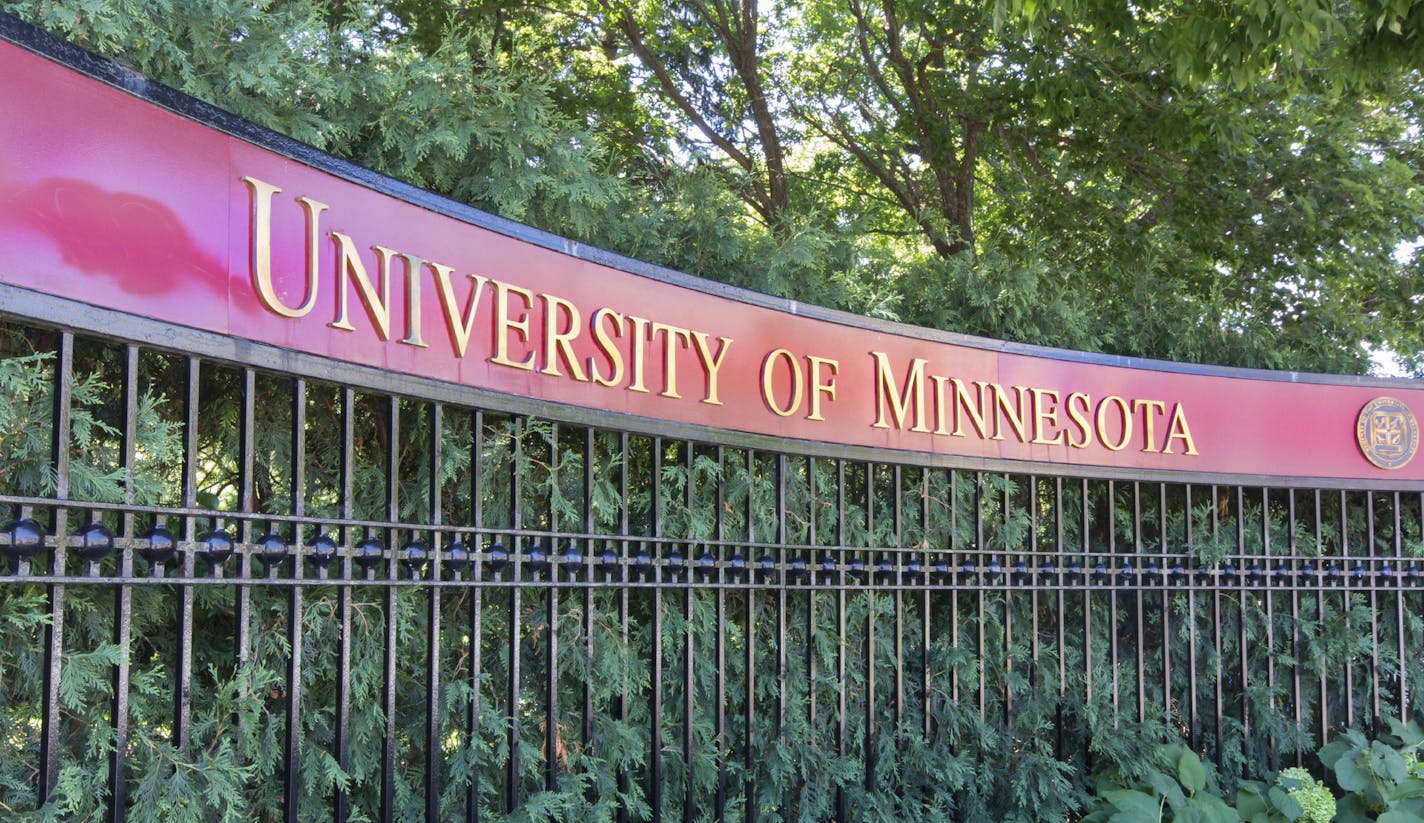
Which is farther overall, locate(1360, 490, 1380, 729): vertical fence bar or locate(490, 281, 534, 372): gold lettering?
locate(1360, 490, 1380, 729): vertical fence bar

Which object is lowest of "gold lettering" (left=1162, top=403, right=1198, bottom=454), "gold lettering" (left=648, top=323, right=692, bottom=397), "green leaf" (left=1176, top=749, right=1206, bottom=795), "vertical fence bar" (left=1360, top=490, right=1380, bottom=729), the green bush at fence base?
the green bush at fence base

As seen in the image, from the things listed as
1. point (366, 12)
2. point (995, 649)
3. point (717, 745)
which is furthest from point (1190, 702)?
point (366, 12)

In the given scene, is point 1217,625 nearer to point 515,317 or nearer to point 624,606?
point 624,606

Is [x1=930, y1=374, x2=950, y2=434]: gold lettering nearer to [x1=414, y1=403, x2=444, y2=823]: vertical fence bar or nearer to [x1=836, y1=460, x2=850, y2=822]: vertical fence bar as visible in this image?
[x1=836, y1=460, x2=850, y2=822]: vertical fence bar

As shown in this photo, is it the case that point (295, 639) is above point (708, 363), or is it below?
below

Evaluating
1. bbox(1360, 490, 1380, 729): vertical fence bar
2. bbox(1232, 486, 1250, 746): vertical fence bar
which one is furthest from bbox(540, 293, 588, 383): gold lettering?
bbox(1360, 490, 1380, 729): vertical fence bar

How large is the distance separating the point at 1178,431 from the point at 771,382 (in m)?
2.56

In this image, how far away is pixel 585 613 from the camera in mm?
3740

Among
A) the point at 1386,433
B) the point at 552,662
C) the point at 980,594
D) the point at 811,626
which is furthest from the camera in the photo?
the point at 1386,433

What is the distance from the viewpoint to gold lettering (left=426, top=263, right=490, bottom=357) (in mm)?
3443

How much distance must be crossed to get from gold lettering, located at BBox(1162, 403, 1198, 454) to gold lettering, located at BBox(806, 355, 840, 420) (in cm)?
213

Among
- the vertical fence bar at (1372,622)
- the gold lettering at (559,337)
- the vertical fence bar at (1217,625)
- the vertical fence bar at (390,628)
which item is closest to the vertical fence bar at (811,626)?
the gold lettering at (559,337)

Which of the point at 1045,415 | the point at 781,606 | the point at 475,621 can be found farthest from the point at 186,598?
the point at 1045,415

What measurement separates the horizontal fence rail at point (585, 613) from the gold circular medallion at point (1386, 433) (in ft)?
1.26
